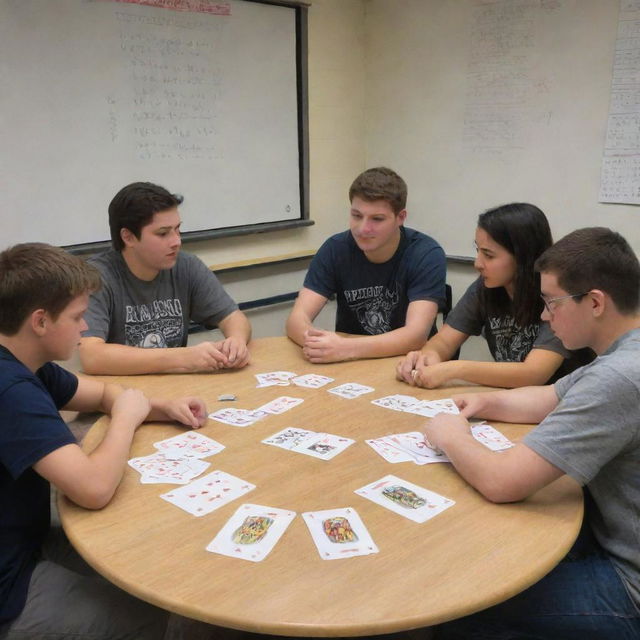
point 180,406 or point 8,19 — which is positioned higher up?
point 8,19

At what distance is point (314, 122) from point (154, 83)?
1.21m

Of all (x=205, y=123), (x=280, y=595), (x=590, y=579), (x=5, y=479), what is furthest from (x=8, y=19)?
(x=590, y=579)

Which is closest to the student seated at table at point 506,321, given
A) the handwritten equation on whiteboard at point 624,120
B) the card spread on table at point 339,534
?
the card spread on table at point 339,534

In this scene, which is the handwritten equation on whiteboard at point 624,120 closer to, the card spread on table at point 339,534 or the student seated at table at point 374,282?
the student seated at table at point 374,282

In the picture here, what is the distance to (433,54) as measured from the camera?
3.89m

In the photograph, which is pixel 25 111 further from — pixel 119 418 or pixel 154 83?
pixel 119 418

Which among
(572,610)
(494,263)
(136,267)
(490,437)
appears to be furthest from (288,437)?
(136,267)

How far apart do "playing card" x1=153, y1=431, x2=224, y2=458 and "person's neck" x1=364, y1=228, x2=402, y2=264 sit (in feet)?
4.32

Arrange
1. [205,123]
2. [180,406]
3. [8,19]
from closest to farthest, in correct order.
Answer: [180,406]
[8,19]
[205,123]

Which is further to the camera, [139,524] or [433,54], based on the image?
[433,54]

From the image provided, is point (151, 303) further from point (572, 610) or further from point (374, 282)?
point (572, 610)

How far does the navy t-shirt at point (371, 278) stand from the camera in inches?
104

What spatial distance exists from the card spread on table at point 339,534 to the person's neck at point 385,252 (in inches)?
61.0

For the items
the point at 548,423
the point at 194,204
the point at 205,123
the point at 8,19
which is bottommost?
the point at 548,423
